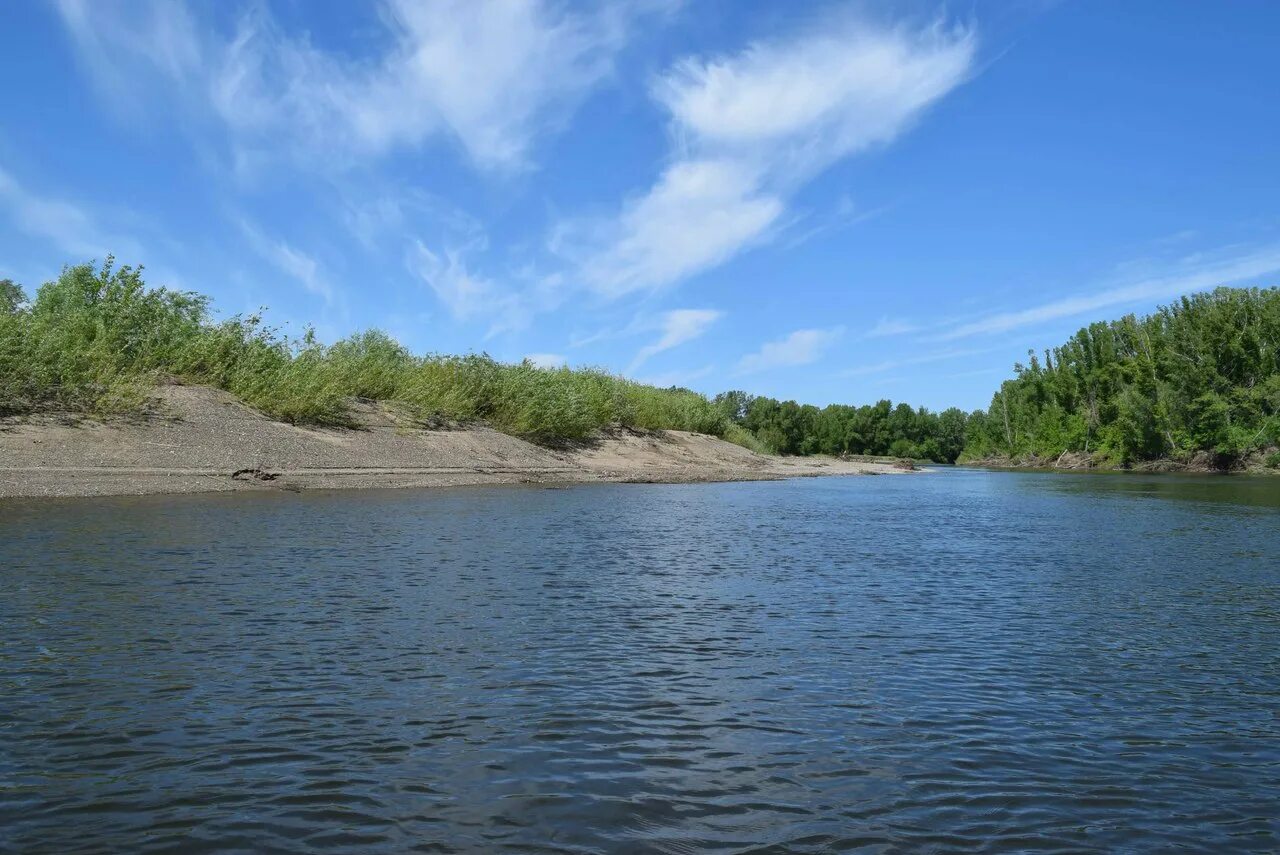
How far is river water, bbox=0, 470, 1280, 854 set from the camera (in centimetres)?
662

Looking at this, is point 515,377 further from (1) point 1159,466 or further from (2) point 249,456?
(1) point 1159,466

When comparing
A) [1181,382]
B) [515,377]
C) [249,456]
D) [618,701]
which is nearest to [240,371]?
[249,456]

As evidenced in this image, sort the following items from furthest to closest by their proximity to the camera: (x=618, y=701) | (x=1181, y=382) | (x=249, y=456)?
(x=1181, y=382) < (x=249, y=456) < (x=618, y=701)

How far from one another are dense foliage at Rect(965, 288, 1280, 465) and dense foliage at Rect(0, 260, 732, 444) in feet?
226

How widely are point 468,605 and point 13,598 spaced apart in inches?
287

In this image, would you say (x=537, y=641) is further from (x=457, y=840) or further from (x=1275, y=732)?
(x=1275, y=732)

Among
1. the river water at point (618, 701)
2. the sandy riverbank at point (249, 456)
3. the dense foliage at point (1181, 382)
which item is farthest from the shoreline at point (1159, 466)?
the river water at point (618, 701)

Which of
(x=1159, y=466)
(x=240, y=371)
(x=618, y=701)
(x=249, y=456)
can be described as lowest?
(x=618, y=701)

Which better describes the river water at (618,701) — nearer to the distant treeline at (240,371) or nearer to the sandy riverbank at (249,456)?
the sandy riverbank at (249,456)

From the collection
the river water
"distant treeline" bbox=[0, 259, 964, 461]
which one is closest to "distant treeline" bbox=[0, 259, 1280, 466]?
"distant treeline" bbox=[0, 259, 964, 461]

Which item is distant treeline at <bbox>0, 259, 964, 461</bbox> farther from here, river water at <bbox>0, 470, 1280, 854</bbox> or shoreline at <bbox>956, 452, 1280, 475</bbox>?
shoreline at <bbox>956, 452, 1280, 475</bbox>

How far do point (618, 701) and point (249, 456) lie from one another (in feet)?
124

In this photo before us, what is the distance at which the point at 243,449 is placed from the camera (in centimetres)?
4284

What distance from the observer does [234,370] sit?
51.3 metres
